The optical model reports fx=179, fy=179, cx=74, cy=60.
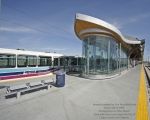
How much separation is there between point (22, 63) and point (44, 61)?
12.1 ft

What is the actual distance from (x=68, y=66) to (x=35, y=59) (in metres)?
7.85

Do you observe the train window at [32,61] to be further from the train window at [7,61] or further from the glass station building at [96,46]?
the glass station building at [96,46]

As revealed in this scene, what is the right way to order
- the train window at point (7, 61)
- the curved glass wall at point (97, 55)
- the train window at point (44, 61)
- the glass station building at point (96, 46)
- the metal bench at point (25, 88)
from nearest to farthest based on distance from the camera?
the metal bench at point (25, 88), the train window at point (7, 61), the glass station building at point (96, 46), the curved glass wall at point (97, 55), the train window at point (44, 61)

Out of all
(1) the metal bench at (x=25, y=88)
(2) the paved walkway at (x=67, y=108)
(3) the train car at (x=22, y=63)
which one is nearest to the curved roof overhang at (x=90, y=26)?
(3) the train car at (x=22, y=63)

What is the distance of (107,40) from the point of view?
59.4 ft

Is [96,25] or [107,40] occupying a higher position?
[96,25]

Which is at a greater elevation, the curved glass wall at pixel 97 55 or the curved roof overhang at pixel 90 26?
the curved roof overhang at pixel 90 26

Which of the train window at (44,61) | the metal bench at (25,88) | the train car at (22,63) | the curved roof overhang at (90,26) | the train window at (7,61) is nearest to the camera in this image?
the metal bench at (25,88)

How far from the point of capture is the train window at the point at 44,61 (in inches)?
697

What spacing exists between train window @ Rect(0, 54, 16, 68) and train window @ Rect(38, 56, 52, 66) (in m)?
3.76

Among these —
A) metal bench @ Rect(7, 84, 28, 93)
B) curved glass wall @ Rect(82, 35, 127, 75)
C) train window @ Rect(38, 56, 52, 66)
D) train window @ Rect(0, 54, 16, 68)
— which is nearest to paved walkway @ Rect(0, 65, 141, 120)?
metal bench @ Rect(7, 84, 28, 93)

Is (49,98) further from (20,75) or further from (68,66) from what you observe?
(68,66)

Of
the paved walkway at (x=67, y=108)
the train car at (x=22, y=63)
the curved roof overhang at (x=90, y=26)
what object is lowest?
the paved walkway at (x=67, y=108)

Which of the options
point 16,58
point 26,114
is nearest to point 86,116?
point 26,114
